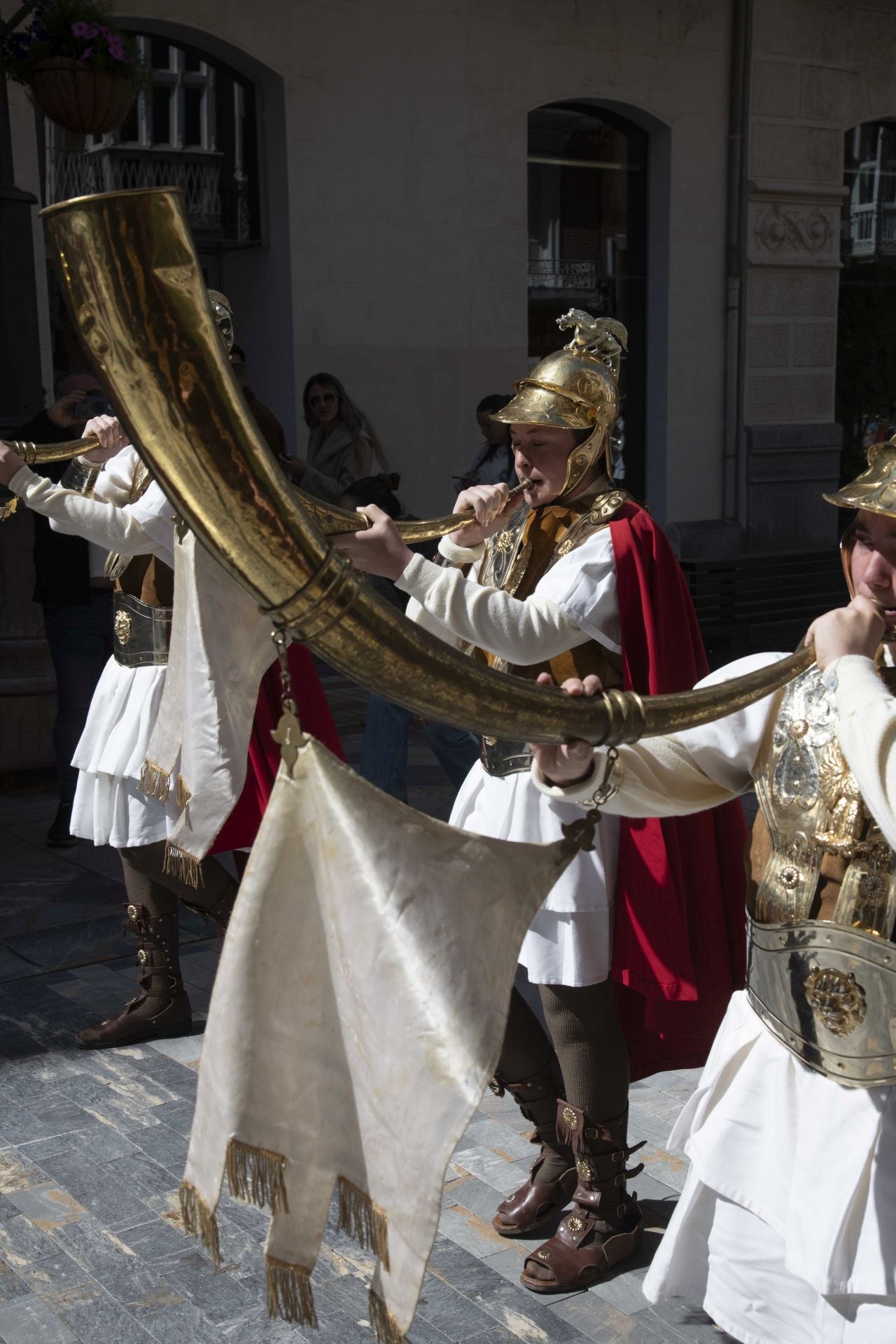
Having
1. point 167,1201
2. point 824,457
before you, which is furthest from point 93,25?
point 824,457

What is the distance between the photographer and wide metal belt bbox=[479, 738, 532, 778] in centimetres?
282

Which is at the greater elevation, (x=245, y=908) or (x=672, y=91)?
(x=672, y=91)

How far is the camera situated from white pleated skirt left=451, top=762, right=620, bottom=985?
372 cm

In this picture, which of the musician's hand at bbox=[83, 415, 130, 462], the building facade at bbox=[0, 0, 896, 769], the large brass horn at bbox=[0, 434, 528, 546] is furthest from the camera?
the building facade at bbox=[0, 0, 896, 769]

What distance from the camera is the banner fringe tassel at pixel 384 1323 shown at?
1.63 meters

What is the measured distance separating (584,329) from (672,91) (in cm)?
856

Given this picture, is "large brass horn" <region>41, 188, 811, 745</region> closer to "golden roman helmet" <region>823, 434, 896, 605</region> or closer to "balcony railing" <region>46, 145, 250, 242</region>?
"golden roman helmet" <region>823, 434, 896, 605</region>

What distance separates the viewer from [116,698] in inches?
156

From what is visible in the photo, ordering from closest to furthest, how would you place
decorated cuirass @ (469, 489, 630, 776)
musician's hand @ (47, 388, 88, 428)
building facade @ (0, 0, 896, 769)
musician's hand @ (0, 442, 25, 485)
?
1. decorated cuirass @ (469, 489, 630, 776)
2. musician's hand @ (0, 442, 25, 485)
3. musician's hand @ (47, 388, 88, 428)
4. building facade @ (0, 0, 896, 769)

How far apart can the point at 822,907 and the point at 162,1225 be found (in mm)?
1822

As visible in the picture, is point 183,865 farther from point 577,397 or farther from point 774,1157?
point 774,1157

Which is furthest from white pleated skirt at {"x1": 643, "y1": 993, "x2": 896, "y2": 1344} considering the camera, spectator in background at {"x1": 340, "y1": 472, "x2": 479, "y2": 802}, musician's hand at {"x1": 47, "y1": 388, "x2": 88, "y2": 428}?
the camera

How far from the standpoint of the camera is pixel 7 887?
18.1ft

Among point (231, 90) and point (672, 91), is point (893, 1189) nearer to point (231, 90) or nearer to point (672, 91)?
point (231, 90)
